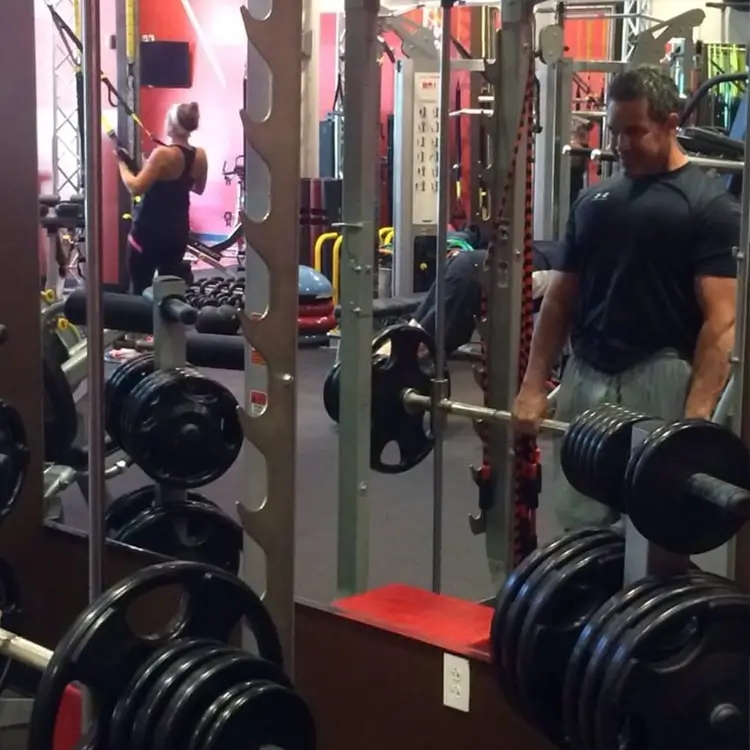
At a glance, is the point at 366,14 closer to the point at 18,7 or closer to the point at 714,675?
the point at 18,7

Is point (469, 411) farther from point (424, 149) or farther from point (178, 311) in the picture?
point (424, 149)

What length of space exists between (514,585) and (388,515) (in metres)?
3.03

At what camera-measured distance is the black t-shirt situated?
2709 mm

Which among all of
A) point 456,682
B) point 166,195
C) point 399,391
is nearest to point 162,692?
point 456,682

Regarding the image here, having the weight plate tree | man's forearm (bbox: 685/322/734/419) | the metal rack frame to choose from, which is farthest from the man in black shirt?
the weight plate tree

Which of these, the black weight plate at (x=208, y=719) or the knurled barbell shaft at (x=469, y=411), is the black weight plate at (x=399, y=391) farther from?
the black weight plate at (x=208, y=719)

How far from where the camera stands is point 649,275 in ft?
9.13

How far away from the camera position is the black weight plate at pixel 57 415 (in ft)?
10.7

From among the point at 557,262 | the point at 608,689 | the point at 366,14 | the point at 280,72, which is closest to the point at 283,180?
the point at 280,72

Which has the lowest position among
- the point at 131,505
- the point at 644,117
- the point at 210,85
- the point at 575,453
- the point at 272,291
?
the point at 131,505

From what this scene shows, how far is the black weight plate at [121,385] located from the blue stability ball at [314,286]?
15.9 feet

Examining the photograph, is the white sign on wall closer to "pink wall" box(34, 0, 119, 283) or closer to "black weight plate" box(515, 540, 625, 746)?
"pink wall" box(34, 0, 119, 283)

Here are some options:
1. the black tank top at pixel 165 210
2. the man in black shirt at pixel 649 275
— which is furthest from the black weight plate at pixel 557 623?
the black tank top at pixel 165 210

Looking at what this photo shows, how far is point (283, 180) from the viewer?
1734 millimetres
